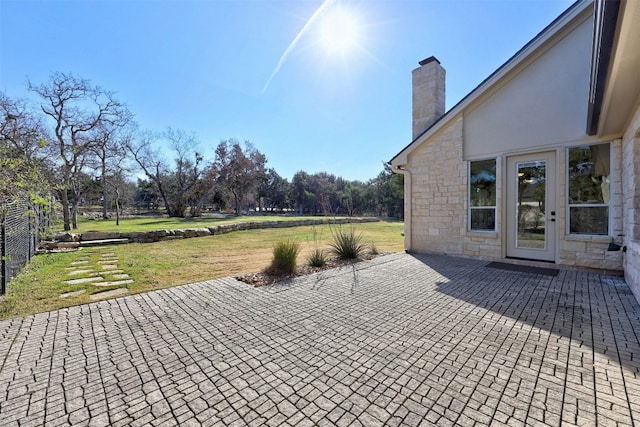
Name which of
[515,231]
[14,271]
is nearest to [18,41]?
[14,271]

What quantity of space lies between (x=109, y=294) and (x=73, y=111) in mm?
18336

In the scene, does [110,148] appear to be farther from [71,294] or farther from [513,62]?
[513,62]

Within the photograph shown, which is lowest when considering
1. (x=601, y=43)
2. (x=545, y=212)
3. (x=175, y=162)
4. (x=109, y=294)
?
(x=109, y=294)

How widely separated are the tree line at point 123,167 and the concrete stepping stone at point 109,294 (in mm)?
1623

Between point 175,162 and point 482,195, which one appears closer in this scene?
point 482,195

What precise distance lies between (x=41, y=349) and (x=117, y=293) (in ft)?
5.77

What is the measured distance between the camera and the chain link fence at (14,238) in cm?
371

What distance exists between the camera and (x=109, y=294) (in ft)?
13.3

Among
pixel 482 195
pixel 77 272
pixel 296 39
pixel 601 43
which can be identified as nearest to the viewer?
pixel 601 43

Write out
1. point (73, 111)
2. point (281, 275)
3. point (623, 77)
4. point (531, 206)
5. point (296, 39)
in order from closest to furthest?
point (623, 77), point (281, 275), point (531, 206), point (296, 39), point (73, 111)

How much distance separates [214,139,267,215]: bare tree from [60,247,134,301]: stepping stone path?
23.8 meters

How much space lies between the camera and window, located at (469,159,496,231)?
6.14 m

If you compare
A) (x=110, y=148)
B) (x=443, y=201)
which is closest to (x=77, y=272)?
(x=443, y=201)

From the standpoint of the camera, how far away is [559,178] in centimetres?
519
